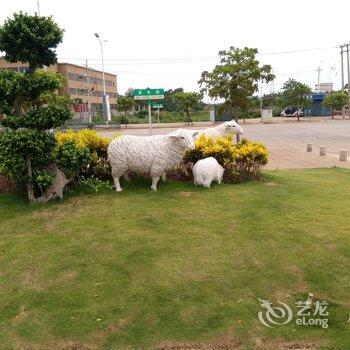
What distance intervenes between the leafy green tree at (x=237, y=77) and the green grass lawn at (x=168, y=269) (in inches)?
445

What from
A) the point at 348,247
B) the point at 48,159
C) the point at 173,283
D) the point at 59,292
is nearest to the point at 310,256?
the point at 348,247

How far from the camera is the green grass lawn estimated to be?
420 cm

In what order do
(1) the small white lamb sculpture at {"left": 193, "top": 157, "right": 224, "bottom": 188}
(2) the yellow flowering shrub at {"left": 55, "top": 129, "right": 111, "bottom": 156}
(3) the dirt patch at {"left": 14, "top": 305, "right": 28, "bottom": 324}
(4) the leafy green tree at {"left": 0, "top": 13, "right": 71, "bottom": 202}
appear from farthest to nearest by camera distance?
(2) the yellow flowering shrub at {"left": 55, "top": 129, "right": 111, "bottom": 156} < (1) the small white lamb sculpture at {"left": 193, "top": 157, "right": 224, "bottom": 188} < (4) the leafy green tree at {"left": 0, "top": 13, "right": 71, "bottom": 202} < (3) the dirt patch at {"left": 14, "top": 305, "right": 28, "bottom": 324}

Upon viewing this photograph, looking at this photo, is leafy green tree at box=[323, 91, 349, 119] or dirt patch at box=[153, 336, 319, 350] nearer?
dirt patch at box=[153, 336, 319, 350]

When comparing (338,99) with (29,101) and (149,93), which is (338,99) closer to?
(149,93)

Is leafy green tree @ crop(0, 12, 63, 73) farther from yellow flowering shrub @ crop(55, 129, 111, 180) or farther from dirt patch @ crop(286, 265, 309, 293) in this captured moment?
dirt patch @ crop(286, 265, 309, 293)

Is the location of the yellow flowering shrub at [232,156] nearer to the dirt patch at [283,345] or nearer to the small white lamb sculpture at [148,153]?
the small white lamb sculpture at [148,153]

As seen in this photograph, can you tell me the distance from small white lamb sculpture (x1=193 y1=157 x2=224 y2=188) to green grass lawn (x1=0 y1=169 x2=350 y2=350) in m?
0.52

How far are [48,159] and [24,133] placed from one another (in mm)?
677

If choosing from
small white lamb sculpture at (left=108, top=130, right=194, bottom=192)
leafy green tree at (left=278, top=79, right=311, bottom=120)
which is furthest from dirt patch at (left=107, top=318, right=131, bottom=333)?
leafy green tree at (left=278, top=79, right=311, bottom=120)

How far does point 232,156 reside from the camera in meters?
9.05

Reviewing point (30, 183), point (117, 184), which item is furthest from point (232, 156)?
point (30, 183)

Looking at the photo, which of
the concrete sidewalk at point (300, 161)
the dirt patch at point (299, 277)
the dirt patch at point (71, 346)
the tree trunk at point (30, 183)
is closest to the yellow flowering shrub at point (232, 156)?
the tree trunk at point (30, 183)

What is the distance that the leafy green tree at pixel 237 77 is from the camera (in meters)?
18.2
